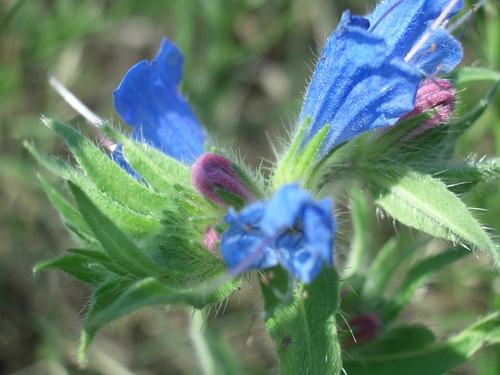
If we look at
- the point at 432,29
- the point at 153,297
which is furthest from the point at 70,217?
the point at 432,29

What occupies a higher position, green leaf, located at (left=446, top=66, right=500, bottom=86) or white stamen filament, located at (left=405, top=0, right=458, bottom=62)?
white stamen filament, located at (left=405, top=0, right=458, bottom=62)

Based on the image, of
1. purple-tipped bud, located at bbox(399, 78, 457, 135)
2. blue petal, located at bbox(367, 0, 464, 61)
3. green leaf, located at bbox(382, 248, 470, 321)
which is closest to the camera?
blue petal, located at bbox(367, 0, 464, 61)

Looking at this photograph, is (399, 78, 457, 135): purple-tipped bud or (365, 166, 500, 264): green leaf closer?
(365, 166, 500, 264): green leaf

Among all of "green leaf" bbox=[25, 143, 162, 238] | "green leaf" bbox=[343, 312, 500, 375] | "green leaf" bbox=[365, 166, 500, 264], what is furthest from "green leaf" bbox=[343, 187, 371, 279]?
"green leaf" bbox=[25, 143, 162, 238]

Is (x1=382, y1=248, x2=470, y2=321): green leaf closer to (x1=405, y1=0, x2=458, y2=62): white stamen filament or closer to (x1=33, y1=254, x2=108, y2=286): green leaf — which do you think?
(x1=405, y1=0, x2=458, y2=62): white stamen filament

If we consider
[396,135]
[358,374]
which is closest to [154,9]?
[396,135]

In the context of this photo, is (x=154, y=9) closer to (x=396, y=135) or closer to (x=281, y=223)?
(x=396, y=135)

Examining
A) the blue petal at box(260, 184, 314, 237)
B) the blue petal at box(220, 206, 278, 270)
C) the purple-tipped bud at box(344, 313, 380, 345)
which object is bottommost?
the purple-tipped bud at box(344, 313, 380, 345)
